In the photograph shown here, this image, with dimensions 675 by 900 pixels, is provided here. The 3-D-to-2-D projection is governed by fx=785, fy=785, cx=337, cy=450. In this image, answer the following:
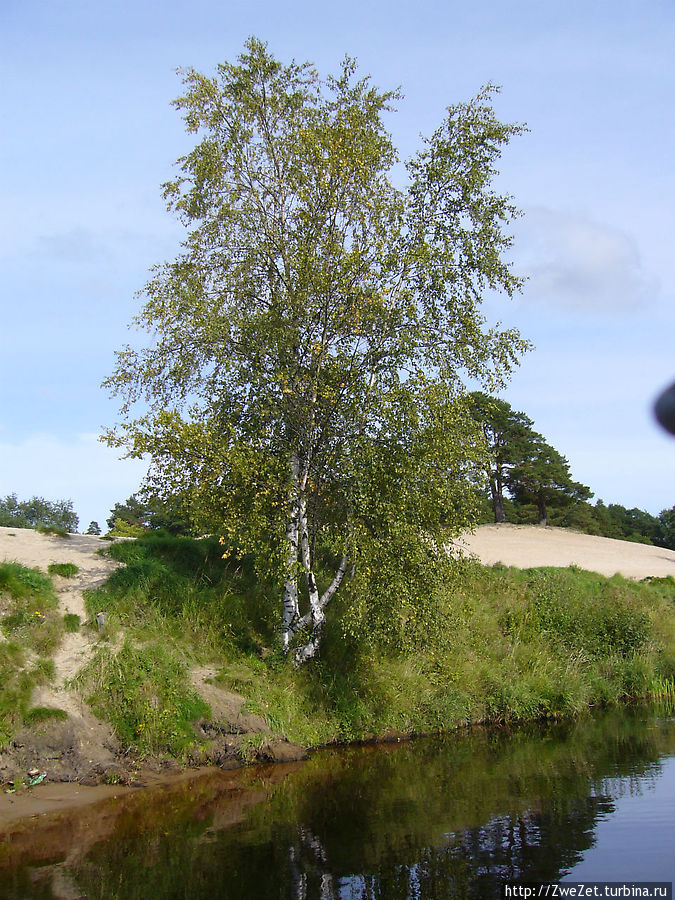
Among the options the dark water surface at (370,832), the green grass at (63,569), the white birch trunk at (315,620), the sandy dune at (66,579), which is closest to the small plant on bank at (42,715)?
the sandy dune at (66,579)

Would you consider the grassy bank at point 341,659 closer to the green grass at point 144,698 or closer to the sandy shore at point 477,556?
the green grass at point 144,698

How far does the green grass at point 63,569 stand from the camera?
21.5 m

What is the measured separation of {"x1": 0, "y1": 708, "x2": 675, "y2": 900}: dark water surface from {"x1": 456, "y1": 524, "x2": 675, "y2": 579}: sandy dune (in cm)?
2110

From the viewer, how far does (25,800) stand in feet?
47.5

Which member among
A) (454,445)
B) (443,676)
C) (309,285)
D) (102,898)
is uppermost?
(309,285)

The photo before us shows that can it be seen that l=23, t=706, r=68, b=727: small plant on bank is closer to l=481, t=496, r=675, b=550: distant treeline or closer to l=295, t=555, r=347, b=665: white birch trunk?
l=295, t=555, r=347, b=665: white birch trunk

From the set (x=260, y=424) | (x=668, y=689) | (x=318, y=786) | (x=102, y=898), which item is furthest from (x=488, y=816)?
(x=668, y=689)

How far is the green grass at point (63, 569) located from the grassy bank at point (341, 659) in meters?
1.15

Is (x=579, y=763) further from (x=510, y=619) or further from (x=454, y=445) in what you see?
(x=510, y=619)

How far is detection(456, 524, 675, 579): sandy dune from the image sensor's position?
41.7 m

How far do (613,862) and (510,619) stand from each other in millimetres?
16392

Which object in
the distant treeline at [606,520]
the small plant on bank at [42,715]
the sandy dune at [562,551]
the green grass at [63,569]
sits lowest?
the small plant on bank at [42,715]

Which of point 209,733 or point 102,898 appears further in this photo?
point 209,733

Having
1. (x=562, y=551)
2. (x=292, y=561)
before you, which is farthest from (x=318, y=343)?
(x=562, y=551)
